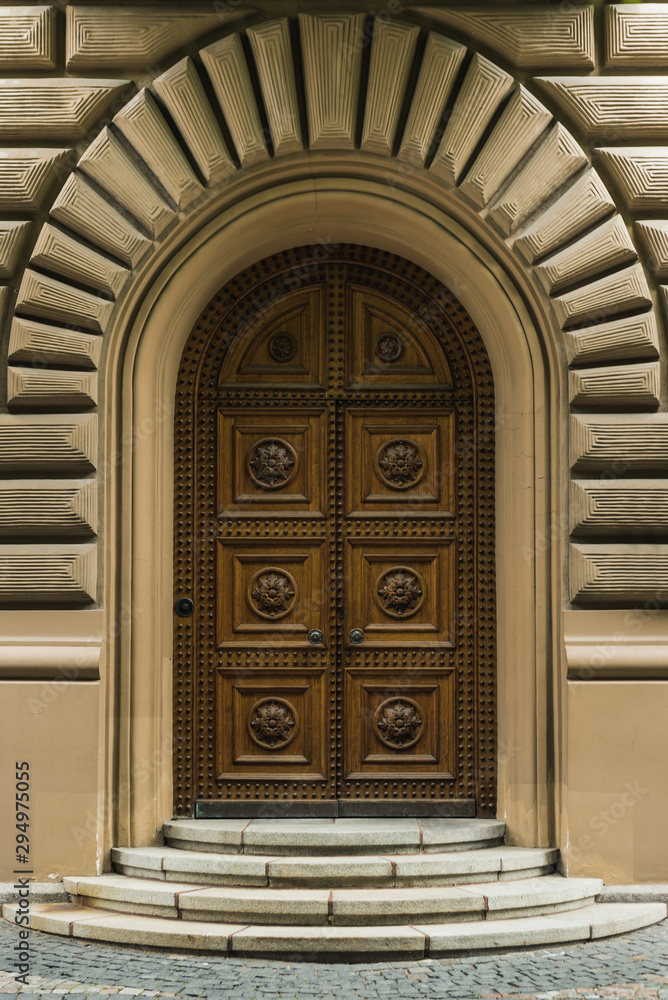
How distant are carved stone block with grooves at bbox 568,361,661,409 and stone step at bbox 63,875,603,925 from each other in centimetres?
275

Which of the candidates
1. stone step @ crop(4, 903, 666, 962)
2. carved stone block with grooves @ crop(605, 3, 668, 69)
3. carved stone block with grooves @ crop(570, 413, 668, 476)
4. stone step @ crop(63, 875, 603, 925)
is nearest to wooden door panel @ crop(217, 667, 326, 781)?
stone step @ crop(63, 875, 603, 925)

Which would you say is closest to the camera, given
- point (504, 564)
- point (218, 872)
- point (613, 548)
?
point (218, 872)

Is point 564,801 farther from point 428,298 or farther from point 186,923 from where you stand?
point 428,298

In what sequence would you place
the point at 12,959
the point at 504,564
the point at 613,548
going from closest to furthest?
the point at 12,959, the point at 613,548, the point at 504,564

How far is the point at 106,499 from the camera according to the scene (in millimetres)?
5570

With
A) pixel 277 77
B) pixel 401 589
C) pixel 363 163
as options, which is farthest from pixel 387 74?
pixel 401 589

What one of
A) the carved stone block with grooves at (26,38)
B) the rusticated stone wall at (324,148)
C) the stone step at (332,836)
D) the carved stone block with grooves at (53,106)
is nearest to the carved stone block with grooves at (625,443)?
the rusticated stone wall at (324,148)

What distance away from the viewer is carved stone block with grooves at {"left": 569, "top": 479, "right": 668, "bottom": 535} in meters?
5.49

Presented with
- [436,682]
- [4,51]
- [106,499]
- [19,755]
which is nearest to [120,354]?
[106,499]

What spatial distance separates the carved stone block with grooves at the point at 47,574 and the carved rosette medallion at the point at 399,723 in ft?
6.37

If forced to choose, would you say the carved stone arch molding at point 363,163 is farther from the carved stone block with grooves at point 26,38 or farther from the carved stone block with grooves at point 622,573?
the carved stone block with grooves at point 26,38

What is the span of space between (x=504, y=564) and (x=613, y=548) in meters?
0.68

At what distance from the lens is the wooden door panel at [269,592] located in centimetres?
603

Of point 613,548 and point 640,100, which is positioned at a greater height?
point 640,100
